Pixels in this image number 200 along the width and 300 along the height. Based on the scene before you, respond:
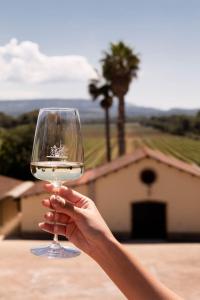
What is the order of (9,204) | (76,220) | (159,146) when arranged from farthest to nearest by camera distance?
(159,146) → (9,204) → (76,220)

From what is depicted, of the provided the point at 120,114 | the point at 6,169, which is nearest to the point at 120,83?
the point at 120,114

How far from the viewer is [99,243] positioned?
2443 mm

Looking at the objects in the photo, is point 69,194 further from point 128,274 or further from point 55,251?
point 128,274

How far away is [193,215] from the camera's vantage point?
3109 centimetres

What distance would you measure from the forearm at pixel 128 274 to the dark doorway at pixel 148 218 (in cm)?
2891

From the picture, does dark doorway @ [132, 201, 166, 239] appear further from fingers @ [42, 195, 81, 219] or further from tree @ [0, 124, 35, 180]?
fingers @ [42, 195, 81, 219]

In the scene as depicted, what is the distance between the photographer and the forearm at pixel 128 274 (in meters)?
2.18

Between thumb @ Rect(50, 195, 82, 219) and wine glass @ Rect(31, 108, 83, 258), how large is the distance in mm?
227

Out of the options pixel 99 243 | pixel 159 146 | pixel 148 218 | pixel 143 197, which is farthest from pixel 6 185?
pixel 159 146

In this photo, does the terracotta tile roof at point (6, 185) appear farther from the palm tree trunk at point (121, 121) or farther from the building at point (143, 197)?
the palm tree trunk at point (121, 121)

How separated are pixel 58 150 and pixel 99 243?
0.68 meters

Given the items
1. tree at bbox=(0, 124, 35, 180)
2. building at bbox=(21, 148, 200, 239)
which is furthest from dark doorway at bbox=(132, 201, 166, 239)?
tree at bbox=(0, 124, 35, 180)

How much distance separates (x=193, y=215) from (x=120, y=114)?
19.5 m

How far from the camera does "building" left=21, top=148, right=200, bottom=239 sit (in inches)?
1207
